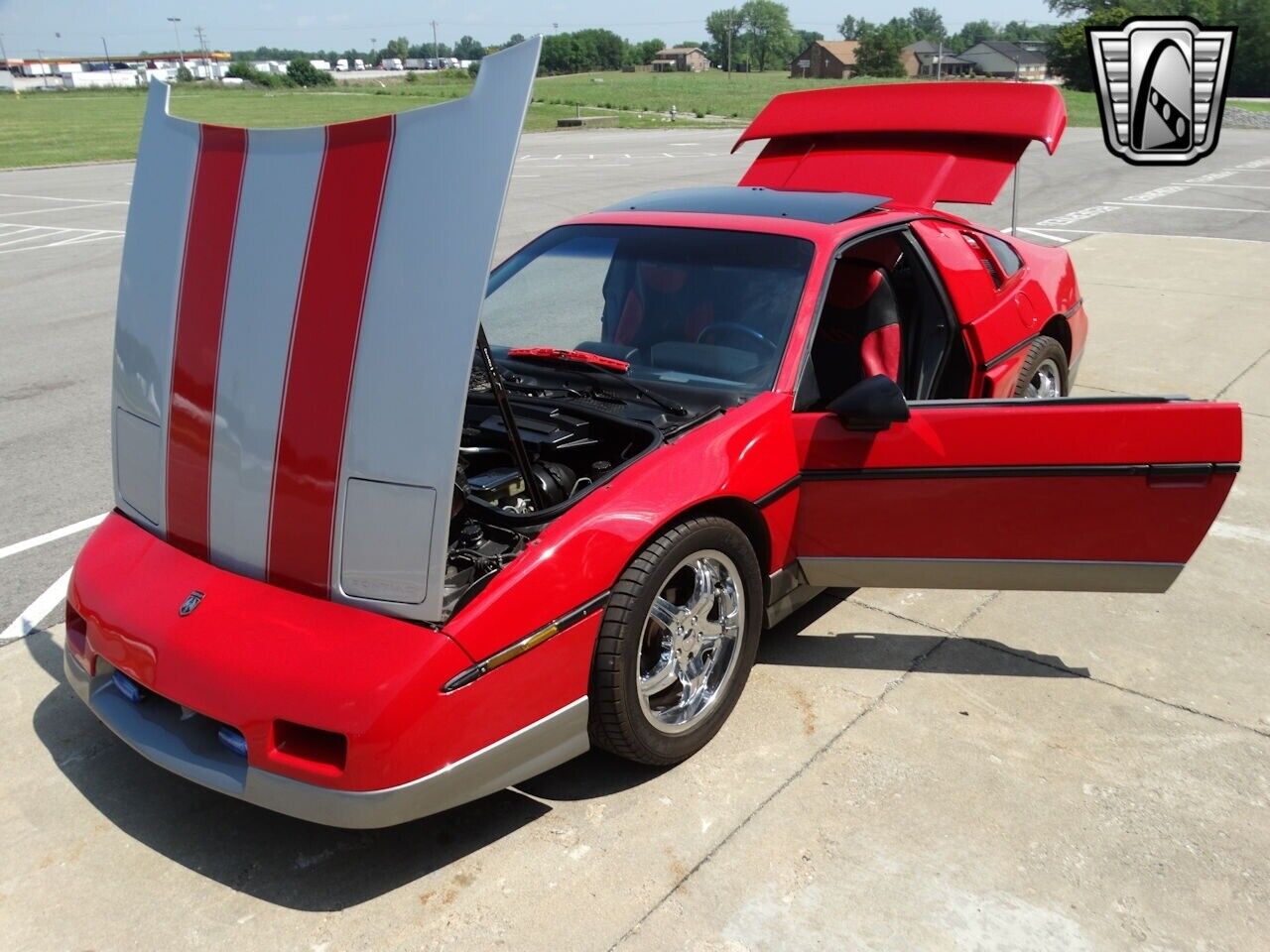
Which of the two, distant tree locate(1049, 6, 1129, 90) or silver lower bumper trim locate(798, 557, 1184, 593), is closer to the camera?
silver lower bumper trim locate(798, 557, 1184, 593)

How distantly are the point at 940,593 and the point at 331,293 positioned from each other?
265 cm

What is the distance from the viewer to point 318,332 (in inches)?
108

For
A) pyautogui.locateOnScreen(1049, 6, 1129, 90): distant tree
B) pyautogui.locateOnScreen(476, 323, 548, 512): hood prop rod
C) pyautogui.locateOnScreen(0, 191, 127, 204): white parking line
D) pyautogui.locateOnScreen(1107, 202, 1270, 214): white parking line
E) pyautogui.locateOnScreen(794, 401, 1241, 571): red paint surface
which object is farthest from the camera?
pyautogui.locateOnScreen(1049, 6, 1129, 90): distant tree

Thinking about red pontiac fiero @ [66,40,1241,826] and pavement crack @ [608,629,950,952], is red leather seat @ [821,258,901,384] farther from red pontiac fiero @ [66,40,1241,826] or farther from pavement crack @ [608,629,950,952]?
pavement crack @ [608,629,950,952]

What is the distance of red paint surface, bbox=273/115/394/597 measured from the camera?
2.69m

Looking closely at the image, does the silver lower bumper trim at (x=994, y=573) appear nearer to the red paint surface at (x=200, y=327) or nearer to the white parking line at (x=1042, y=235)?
the red paint surface at (x=200, y=327)

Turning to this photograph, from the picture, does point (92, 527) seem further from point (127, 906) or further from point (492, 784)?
point (492, 784)

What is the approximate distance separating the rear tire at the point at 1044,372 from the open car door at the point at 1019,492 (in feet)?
4.83

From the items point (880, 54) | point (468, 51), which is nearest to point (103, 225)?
point (468, 51)

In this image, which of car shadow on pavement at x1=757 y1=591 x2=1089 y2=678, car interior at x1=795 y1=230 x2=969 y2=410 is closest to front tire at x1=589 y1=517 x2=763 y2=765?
car shadow on pavement at x1=757 y1=591 x2=1089 y2=678

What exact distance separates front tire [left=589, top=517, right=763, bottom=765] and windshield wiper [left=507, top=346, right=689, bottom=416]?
0.55 meters

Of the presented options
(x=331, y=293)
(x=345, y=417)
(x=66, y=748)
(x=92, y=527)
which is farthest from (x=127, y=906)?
(x=92, y=527)

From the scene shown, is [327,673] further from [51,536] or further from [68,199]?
[68,199]

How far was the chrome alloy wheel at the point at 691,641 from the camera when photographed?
3.07m
